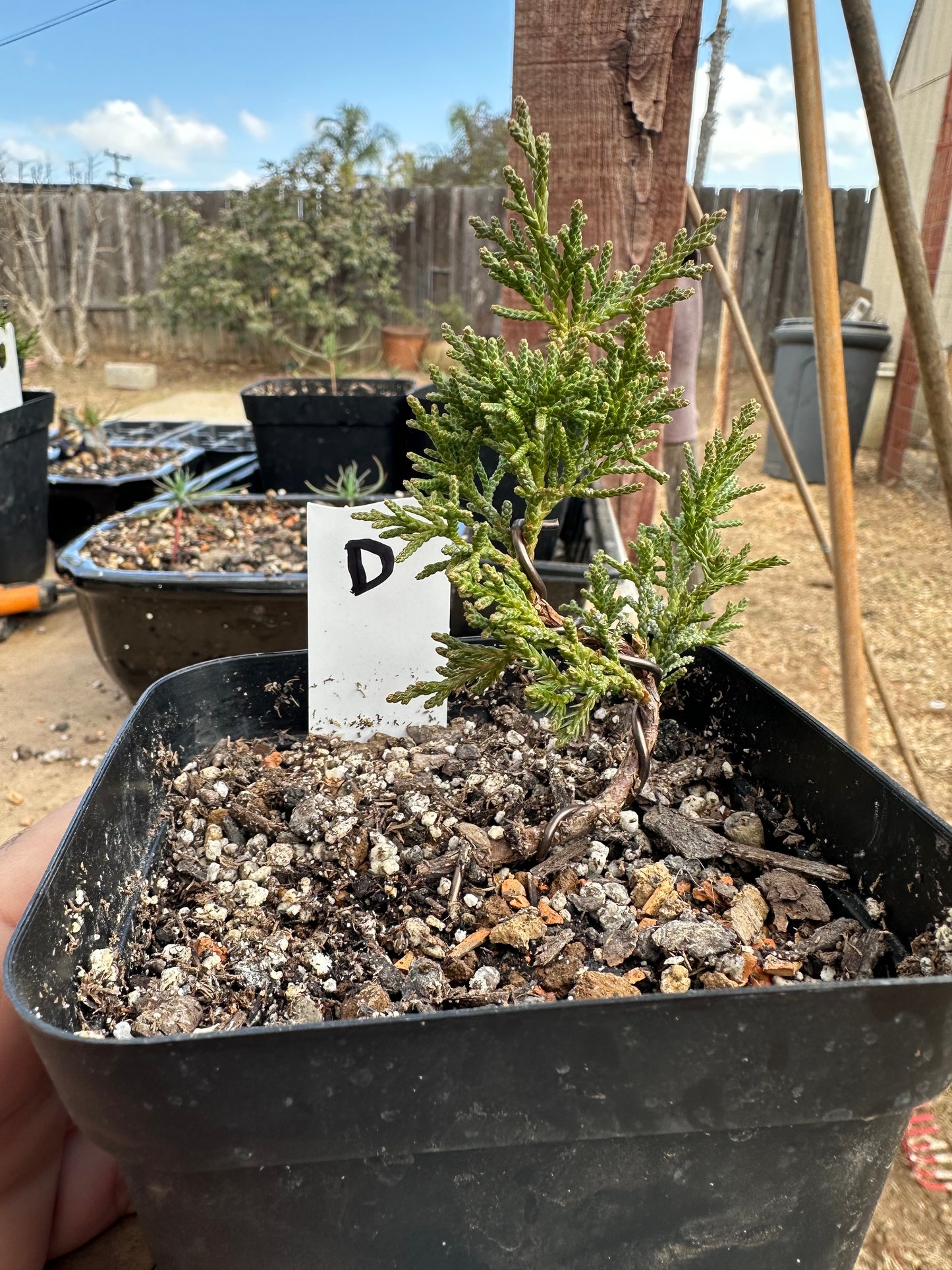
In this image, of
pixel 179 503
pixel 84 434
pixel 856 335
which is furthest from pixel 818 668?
pixel 856 335

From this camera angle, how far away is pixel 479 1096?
505 mm

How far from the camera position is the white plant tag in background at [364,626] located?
3.22 ft

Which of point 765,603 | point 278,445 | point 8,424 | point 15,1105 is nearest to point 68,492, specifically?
point 8,424

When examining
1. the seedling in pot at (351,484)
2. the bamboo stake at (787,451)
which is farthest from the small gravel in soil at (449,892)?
the seedling in pot at (351,484)

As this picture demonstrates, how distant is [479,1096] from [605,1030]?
8cm

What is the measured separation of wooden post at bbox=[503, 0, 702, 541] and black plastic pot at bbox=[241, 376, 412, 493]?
1.15m

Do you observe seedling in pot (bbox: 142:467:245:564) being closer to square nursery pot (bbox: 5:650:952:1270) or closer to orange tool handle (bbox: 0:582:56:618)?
orange tool handle (bbox: 0:582:56:618)

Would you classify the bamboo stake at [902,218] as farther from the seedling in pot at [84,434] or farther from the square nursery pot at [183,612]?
the seedling in pot at [84,434]

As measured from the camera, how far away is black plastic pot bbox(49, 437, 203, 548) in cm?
324

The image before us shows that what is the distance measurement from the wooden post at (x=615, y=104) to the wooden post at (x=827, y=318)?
14.8 inches

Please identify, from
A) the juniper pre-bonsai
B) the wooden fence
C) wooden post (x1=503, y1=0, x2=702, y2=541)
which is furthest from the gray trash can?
the juniper pre-bonsai

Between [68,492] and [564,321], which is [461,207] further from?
[564,321]

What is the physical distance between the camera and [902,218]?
1.00m

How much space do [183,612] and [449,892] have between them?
45.6 inches
